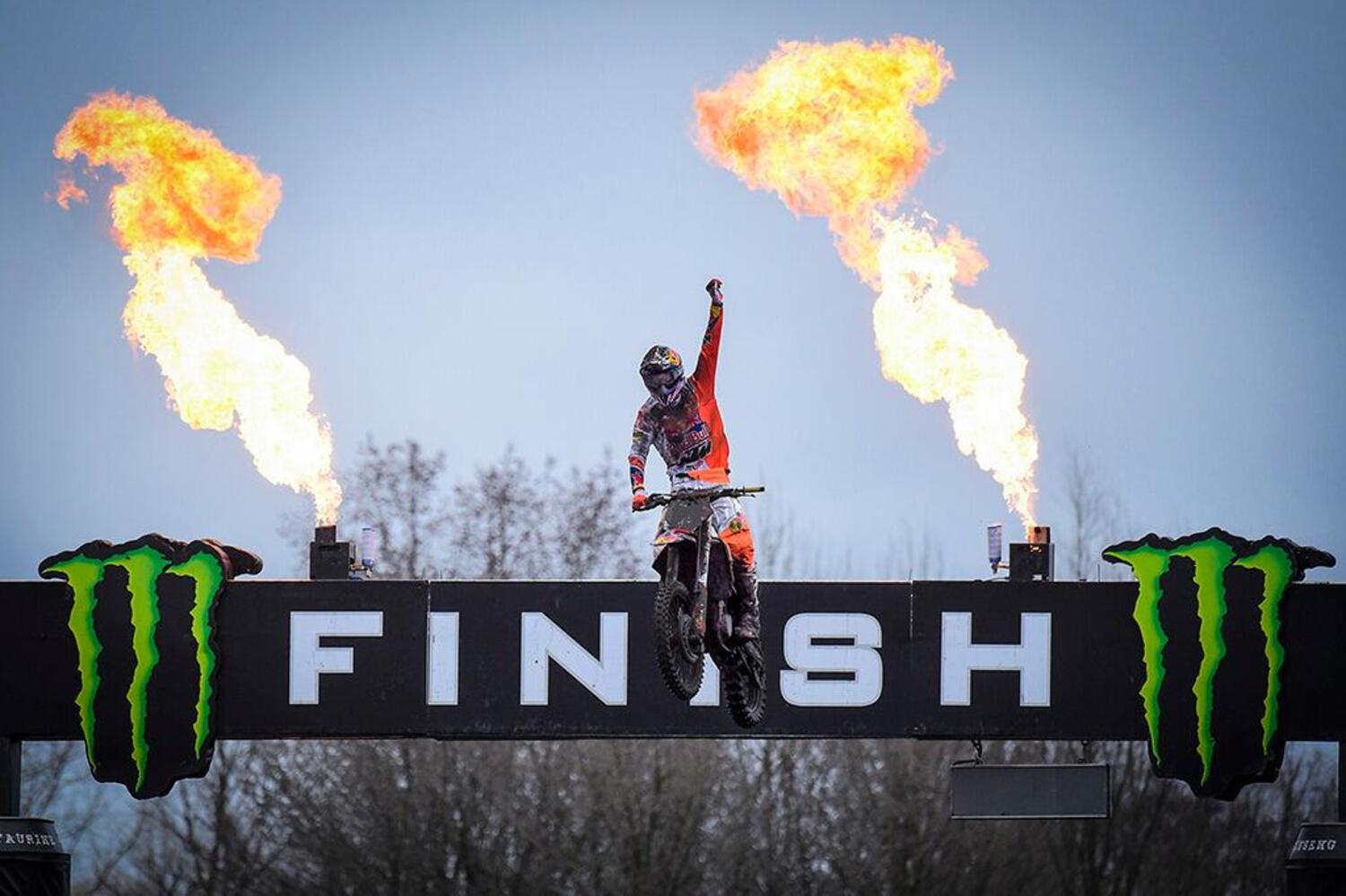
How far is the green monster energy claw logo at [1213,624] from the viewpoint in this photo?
3578 centimetres

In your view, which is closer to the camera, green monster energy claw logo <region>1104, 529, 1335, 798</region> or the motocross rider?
the motocross rider

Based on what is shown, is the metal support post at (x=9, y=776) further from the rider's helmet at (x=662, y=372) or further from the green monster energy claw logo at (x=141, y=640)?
the rider's helmet at (x=662, y=372)

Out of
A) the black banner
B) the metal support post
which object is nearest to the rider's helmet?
the black banner

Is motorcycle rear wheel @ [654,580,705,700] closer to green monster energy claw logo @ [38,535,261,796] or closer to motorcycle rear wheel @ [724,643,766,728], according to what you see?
motorcycle rear wheel @ [724,643,766,728]

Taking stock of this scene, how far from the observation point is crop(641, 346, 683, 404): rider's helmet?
1201 inches

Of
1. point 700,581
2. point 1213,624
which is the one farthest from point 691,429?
point 1213,624

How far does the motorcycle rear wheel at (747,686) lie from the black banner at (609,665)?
3.44m

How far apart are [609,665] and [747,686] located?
418 centimetres

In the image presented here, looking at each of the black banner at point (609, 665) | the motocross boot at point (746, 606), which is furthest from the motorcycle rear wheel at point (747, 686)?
the black banner at point (609, 665)

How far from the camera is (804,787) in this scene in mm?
55750

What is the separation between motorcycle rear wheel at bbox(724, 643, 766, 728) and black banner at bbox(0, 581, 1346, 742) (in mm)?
3440

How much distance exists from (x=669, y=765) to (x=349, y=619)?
63.2ft

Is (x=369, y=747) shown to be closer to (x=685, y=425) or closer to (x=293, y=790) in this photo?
(x=293, y=790)

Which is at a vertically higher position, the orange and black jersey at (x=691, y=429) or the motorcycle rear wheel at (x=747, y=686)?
the orange and black jersey at (x=691, y=429)
